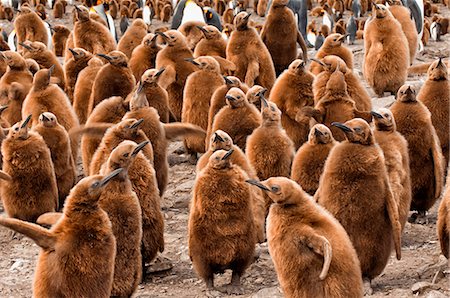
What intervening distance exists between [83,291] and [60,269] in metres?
0.16

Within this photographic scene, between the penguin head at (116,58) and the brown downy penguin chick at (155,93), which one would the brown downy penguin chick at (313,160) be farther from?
the penguin head at (116,58)

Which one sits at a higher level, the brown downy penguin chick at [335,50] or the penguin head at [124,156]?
the penguin head at [124,156]

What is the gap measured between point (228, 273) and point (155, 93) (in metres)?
1.95

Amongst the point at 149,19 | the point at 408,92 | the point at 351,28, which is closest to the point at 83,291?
the point at 408,92

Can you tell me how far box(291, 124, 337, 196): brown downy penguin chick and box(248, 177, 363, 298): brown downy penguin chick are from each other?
3.59 ft

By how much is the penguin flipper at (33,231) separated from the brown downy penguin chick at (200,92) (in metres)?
3.08

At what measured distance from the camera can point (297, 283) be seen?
13.5 feet

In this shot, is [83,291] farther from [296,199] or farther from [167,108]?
[167,108]

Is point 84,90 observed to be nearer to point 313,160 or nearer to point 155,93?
point 155,93

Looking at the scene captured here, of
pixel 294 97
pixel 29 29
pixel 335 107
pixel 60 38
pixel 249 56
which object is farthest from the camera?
pixel 29 29

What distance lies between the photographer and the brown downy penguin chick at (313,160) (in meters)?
5.38

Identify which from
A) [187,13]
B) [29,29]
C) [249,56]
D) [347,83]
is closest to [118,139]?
[347,83]

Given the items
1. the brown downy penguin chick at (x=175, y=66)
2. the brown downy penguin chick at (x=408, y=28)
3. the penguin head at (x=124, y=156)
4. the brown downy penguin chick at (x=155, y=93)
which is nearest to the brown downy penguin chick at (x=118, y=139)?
the penguin head at (x=124, y=156)

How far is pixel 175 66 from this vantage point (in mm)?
7695
